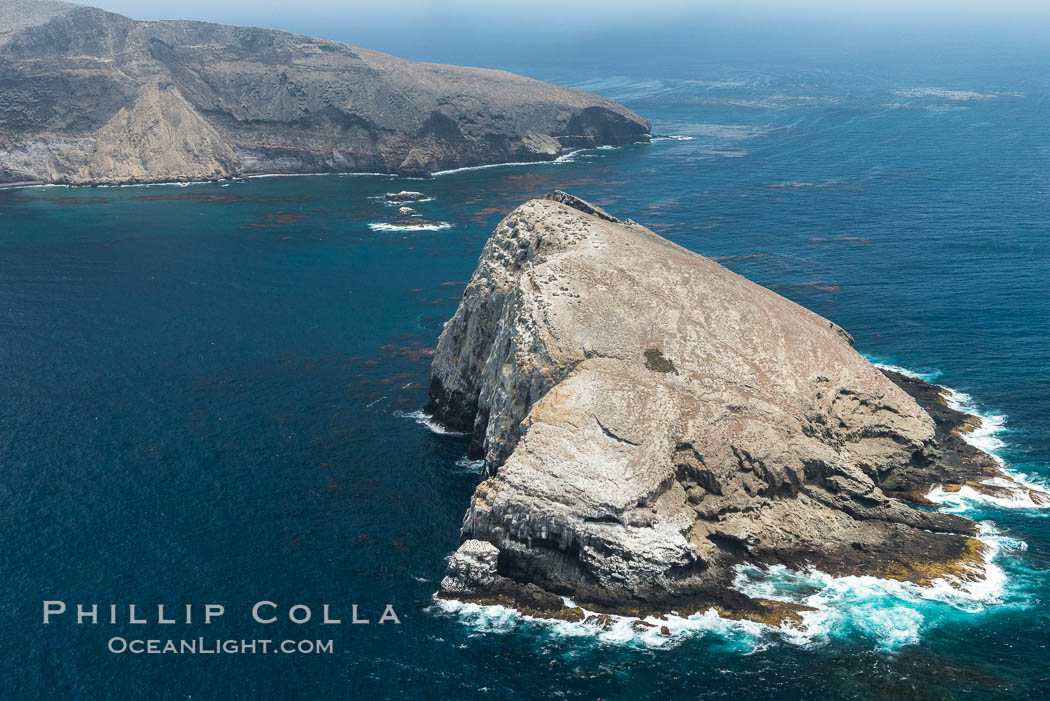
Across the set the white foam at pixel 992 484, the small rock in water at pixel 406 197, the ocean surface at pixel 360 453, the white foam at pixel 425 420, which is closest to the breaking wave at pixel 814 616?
the ocean surface at pixel 360 453

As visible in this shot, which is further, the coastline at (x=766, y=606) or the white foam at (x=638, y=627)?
the coastline at (x=766, y=606)

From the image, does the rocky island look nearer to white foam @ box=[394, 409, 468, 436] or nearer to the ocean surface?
white foam @ box=[394, 409, 468, 436]

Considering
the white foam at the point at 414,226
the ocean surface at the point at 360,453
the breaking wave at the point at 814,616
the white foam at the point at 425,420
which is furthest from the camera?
the white foam at the point at 414,226

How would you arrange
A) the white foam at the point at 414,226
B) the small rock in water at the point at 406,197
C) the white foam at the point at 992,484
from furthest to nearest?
the small rock in water at the point at 406,197, the white foam at the point at 414,226, the white foam at the point at 992,484

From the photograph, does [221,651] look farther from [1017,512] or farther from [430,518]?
[1017,512]

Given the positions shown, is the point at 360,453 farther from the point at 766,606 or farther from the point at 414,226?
the point at 414,226

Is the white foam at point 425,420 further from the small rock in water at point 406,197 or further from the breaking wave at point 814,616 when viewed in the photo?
the small rock in water at point 406,197

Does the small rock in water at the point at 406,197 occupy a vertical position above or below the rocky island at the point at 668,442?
above
